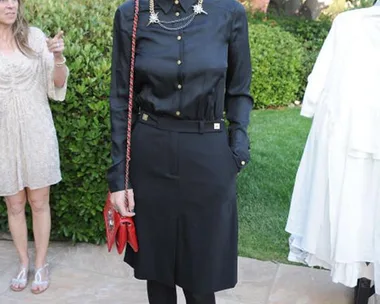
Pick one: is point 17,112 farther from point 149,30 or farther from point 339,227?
point 339,227

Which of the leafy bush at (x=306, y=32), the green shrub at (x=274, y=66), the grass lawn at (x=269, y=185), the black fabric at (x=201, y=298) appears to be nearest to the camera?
the black fabric at (x=201, y=298)

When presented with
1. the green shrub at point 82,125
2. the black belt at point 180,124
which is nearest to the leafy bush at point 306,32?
the green shrub at point 82,125

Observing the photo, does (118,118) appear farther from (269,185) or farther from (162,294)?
(269,185)

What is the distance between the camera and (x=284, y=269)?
399cm

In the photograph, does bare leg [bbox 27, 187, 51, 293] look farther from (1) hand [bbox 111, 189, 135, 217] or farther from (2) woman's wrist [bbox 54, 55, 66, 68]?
(1) hand [bbox 111, 189, 135, 217]

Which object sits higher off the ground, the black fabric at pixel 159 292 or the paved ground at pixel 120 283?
the black fabric at pixel 159 292

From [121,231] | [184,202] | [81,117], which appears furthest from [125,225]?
[81,117]

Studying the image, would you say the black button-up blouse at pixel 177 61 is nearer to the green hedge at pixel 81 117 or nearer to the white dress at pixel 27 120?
the white dress at pixel 27 120

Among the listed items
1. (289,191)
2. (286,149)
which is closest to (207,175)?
(289,191)

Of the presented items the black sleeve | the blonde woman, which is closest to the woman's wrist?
the blonde woman

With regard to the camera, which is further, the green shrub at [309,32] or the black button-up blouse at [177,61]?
the green shrub at [309,32]

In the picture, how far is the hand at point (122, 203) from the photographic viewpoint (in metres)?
2.42

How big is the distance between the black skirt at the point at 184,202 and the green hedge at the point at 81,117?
149 centimetres

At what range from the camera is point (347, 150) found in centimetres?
296
